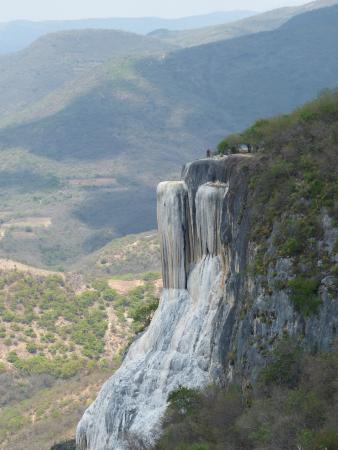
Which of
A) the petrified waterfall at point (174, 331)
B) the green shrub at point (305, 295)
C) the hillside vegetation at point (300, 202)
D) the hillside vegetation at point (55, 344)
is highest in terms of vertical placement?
the hillside vegetation at point (300, 202)

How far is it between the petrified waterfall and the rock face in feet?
0.10

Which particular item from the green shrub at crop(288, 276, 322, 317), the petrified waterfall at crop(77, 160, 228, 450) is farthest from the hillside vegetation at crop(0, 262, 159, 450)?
the green shrub at crop(288, 276, 322, 317)

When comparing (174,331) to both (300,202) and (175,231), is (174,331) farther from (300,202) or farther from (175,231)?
(300,202)

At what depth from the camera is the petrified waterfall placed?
25.0 m

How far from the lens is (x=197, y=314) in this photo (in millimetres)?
25688

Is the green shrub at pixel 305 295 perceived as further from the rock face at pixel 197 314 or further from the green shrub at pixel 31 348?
the green shrub at pixel 31 348

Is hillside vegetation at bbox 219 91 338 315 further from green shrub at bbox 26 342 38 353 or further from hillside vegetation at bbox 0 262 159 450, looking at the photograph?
green shrub at bbox 26 342 38 353

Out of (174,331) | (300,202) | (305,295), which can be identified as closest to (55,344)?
(174,331)

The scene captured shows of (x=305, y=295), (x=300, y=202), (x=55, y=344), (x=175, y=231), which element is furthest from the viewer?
(x=55, y=344)

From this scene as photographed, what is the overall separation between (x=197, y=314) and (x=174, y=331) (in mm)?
1085

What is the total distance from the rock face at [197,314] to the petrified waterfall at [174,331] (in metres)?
0.03

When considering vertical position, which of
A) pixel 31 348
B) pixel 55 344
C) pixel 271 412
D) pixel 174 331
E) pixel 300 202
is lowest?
pixel 55 344

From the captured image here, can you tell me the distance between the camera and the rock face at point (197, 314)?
2244cm

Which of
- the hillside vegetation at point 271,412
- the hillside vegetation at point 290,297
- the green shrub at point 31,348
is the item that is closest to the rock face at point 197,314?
the hillside vegetation at point 290,297
